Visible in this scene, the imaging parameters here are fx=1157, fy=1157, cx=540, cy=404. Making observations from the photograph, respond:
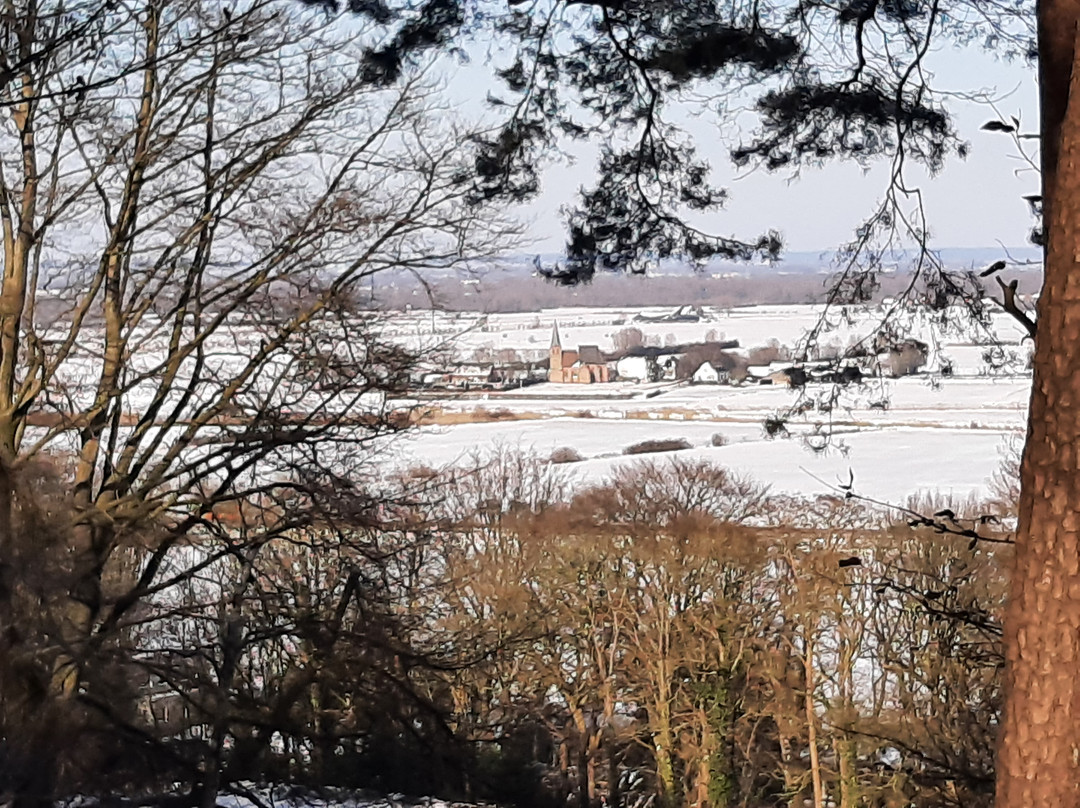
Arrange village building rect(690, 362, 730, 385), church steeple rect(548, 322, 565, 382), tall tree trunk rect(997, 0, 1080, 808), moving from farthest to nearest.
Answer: church steeple rect(548, 322, 565, 382) → village building rect(690, 362, 730, 385) → tall tree trunk rect(997, 0, 1080, 808)

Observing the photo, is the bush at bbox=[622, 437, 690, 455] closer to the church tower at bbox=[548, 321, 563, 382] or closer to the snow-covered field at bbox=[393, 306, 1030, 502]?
the snow-covered field at bbox=[393, 306, 1030, 502]

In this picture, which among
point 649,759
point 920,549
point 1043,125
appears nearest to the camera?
point 1043,125

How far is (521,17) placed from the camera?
393cm

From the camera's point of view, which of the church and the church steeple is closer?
the church steeple

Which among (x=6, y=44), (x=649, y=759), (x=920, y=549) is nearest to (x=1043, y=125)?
(x=6, y=44)

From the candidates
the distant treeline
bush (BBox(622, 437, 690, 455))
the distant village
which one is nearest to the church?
the distant village

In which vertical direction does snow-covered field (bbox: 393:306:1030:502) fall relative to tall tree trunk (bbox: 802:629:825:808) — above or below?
above

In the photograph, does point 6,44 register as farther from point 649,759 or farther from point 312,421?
point 649,759

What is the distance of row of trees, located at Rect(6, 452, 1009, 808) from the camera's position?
5.10 m

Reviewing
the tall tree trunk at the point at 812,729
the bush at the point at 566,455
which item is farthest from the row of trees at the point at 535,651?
the bush at the point at 566,455

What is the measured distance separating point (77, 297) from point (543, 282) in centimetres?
330

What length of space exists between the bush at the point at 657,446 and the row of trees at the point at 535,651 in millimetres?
346

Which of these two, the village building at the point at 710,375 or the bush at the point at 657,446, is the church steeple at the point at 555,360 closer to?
the village building at the point at 710,375

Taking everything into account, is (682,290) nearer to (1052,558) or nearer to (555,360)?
(1052,558)
